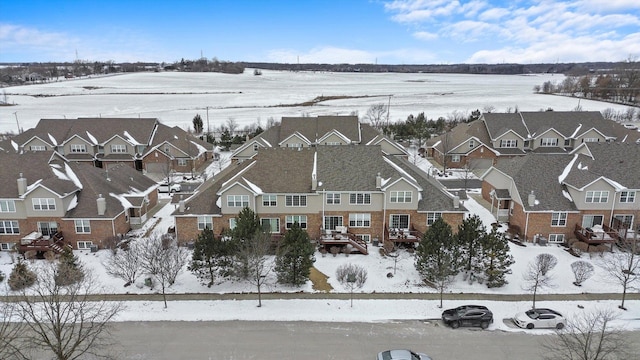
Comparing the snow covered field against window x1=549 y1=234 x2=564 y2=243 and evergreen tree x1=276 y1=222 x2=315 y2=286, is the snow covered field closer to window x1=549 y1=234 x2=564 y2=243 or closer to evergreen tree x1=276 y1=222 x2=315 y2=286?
evergreen tree x1=276 y1=222 x2=315 y2=286

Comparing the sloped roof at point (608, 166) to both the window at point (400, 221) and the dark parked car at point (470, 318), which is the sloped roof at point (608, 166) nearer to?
the window at point (400, 221)

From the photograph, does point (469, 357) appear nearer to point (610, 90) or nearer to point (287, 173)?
point (287, 173)

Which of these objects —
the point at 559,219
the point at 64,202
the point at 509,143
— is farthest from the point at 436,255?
the point at 509,143

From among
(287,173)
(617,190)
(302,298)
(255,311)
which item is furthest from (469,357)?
(617,190)

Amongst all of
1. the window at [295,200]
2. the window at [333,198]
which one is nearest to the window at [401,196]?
the window at [333,198]

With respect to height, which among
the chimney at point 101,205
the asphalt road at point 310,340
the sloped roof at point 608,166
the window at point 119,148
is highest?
the sloped roof at point 608,166

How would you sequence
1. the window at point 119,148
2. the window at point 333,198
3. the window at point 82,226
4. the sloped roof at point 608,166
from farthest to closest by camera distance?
the window at point 119,148 < the sloped roof at point 608,166 < the window at point 333,198 < the window at point 82,226
